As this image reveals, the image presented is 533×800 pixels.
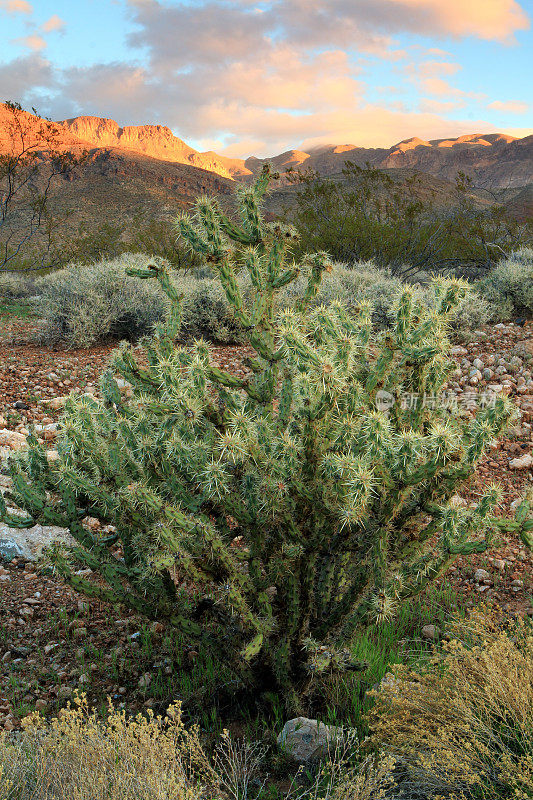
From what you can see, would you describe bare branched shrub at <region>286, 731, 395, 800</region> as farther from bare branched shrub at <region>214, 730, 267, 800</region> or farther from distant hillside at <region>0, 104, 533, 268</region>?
distant hillside at <region>0, 104, 533, 268</region>

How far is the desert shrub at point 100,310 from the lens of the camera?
946 cm

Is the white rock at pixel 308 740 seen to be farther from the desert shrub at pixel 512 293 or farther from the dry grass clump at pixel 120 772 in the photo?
the desert shrub at pixel 512 293

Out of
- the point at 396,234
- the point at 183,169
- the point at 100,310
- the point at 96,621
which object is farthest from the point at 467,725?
the point at 183,169

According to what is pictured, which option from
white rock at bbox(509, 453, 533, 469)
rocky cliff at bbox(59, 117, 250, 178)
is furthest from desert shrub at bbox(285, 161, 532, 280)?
rocky cliff at bbox(59, 117, 250, 178)

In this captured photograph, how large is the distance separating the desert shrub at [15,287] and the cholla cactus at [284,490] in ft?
51.3

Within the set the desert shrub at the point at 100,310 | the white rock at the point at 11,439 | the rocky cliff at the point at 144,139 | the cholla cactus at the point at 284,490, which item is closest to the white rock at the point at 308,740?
the cholla cactus at the point at 284,490

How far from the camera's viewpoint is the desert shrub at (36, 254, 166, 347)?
946 cm

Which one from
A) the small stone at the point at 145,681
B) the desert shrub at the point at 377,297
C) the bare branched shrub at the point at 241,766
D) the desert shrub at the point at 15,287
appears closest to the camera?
the bare branched shrub at the point at 241,766

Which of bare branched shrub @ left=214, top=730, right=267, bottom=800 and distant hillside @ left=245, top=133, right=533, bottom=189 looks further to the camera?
distant hillside @ left=245, top=133, right=533, bottom=189

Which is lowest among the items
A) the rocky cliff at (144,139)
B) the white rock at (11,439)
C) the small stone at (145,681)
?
the small stone at (145,681)

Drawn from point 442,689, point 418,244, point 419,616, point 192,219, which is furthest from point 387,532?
point 418,244

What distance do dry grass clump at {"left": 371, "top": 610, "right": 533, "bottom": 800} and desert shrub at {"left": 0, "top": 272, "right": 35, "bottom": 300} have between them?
1691cm

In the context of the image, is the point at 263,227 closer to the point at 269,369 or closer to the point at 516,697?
the point at 269,369

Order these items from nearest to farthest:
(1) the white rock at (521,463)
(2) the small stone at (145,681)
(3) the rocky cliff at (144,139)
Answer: (2) the small stone at (145,681) → (1) the white rock at (521,463) → (3) the rocky cliff at (144,139)
